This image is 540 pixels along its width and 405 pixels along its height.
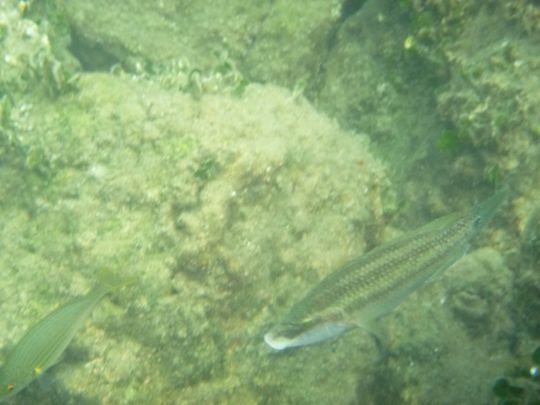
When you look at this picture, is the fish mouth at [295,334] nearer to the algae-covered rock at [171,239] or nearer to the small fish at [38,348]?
the algae-covered rock at [171,239]

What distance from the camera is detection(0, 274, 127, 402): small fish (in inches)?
134

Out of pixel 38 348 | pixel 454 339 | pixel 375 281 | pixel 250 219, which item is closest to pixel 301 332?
pixel 375 281

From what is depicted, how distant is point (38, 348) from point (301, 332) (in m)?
1.91

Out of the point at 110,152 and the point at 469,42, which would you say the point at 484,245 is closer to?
the point at 469,42

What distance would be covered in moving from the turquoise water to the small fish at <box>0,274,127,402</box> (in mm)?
437

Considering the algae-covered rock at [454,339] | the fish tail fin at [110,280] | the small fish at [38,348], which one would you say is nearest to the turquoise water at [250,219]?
the algae-covered rock at [454,339]

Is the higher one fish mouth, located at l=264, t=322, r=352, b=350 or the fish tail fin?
fish mouth, located at l=264, t=322, r=352, b=350

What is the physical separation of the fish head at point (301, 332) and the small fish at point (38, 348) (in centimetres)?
146

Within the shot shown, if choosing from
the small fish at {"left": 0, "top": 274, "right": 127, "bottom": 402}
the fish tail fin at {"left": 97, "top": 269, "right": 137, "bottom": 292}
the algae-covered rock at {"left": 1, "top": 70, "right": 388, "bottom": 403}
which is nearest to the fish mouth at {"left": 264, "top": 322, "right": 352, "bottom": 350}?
the algae-covered rock at {"left": 1, "top": 70, "right": 388, "bottom": 403}

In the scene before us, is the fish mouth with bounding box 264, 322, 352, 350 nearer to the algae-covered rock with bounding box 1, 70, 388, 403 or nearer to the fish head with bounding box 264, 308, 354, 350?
the fish head with bounding box 264, 308, 354, 350

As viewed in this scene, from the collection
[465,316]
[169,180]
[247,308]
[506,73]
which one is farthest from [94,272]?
[506,73]

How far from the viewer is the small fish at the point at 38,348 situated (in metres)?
3.39

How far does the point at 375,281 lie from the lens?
152 inches

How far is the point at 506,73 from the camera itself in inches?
198
